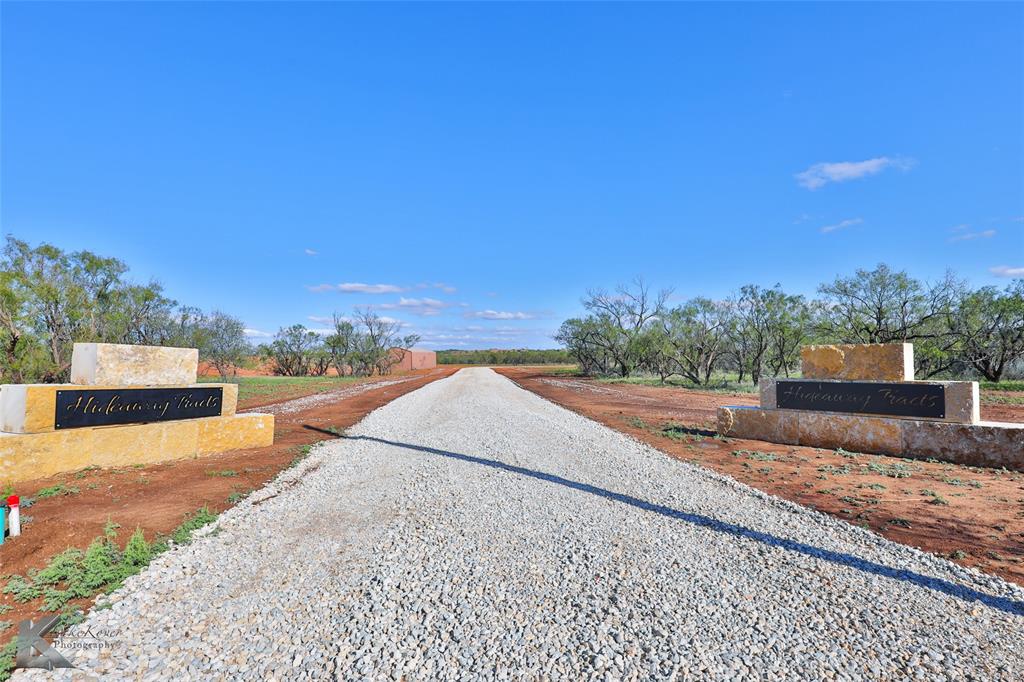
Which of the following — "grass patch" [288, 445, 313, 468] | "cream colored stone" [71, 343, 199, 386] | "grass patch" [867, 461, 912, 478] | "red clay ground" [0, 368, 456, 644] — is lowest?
"grass patch" [288, 445, 313, 468]

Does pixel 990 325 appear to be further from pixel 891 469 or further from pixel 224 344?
pixel 224 344

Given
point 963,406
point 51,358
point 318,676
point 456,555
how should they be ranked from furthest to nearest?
point 51,358 → point 963,406 → point 456,555 → point 318,676

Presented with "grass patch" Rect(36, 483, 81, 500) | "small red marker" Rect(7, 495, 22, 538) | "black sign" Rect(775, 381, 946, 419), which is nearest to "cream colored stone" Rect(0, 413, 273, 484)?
"grass patch" Rect(36, 483, 81, 500)

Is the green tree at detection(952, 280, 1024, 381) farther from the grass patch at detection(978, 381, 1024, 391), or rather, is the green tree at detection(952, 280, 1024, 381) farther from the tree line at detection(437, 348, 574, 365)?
the tree line at detection(437, 348, 574, 365)

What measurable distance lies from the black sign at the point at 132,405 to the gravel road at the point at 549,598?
3.94 m

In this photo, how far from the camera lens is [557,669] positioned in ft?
9.73

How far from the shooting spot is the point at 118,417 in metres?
8.16

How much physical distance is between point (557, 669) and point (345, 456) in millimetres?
7502

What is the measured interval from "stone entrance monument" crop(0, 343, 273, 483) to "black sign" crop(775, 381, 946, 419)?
507 inches

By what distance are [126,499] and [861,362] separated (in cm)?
1425

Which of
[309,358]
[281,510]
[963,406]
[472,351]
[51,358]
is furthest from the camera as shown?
[472,351]

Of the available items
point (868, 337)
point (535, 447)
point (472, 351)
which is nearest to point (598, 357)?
point (868, 337)

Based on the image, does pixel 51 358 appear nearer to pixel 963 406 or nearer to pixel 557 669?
pixel 557 669

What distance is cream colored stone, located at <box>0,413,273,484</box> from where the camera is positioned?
6.95 meters
